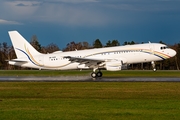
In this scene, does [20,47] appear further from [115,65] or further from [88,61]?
[115,65]

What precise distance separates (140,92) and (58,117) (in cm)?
1251

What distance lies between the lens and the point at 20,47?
1999 inches

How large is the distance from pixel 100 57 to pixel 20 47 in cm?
1091

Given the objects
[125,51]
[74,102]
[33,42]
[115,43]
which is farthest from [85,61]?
[33,42]

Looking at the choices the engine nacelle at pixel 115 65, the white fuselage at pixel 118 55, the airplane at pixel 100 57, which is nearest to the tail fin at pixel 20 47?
the airplane at pixel 100 57

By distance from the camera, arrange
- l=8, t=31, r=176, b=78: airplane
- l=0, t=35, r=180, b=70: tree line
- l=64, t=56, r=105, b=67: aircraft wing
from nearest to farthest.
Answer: l=64, t=56, r=105, b=67: aircraft wing, l=8, t=31, r=176, b=78: airplane, l=0, t=35, r=180, b=70: tree line

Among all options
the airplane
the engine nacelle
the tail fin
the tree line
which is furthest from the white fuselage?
the tree line

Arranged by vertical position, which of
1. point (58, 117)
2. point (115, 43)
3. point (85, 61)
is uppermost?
point (115, 43)

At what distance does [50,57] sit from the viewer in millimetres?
49625

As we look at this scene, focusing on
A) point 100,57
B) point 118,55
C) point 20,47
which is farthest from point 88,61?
point 20,47

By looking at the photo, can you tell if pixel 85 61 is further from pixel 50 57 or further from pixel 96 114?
pixel 96 114

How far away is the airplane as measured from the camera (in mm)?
46312

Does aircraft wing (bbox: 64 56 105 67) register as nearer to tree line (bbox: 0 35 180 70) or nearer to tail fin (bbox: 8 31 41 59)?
tail fin (bbox: 8 31 41 59)

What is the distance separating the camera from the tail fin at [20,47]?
166 ft
